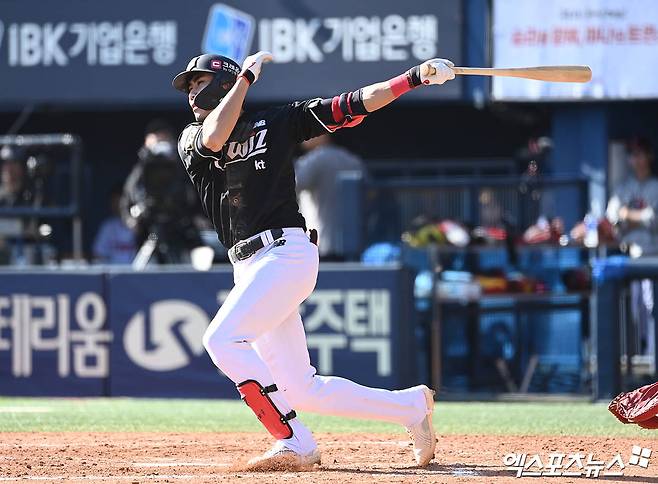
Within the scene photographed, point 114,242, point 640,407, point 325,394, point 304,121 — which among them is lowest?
point 640,407

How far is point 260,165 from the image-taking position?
5.65m

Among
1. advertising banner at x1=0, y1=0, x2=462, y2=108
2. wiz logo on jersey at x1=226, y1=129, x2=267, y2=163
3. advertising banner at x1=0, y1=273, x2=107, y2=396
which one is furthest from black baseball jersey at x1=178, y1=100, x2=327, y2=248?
advertising banner at x1=0, y1=0, x2=462, y2=108

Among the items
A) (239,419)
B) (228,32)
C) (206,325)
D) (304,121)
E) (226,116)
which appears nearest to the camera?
(226,116)

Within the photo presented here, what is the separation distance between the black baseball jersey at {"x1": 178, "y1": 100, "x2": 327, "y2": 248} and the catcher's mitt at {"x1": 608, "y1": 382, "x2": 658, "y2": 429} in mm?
1639

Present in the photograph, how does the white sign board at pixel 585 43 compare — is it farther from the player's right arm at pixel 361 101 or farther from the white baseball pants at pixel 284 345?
the white baseball pants at pixel 284 345

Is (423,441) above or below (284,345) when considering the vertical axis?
below

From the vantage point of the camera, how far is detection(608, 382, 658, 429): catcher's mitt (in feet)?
19.3

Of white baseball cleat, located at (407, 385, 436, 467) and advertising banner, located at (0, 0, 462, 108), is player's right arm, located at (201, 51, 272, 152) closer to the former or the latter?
white baseball cleat, located at (407, 385, 436, 467)

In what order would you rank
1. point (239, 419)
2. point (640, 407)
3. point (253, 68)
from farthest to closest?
point (239, 419) → point (640, 407) → point (253, 68)

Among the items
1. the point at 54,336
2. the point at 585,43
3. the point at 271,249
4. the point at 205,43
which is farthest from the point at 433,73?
the point at 205,43

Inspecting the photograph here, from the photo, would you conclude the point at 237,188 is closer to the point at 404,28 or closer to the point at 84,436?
the point at 84,436

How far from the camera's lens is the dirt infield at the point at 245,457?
213 inches

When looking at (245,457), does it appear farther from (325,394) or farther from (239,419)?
(239,419)

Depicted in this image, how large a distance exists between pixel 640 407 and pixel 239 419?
327 centimetres
